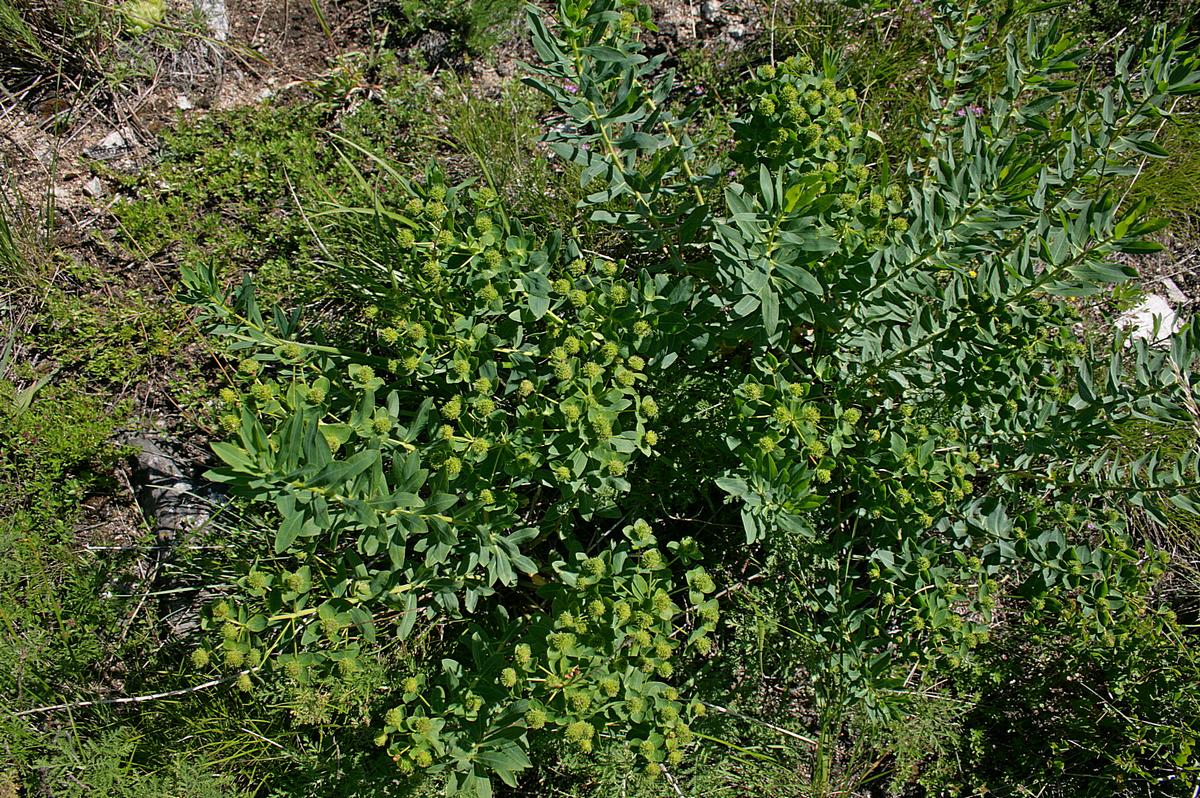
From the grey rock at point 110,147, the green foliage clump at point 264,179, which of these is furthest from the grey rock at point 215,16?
the grey rock at point 110,147

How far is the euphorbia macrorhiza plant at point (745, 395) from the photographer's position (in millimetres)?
2197

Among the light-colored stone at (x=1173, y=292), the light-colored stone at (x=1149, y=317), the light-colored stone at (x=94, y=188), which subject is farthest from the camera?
the light-colored stone at (x=94, y=188)

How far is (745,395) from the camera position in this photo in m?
2.31

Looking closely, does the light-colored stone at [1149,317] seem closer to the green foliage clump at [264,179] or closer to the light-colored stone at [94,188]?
the green foliage clump at [264,179]

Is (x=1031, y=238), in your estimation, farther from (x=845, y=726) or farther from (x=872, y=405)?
(x=845, y=726)

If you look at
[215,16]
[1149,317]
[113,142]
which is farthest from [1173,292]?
[113,142]

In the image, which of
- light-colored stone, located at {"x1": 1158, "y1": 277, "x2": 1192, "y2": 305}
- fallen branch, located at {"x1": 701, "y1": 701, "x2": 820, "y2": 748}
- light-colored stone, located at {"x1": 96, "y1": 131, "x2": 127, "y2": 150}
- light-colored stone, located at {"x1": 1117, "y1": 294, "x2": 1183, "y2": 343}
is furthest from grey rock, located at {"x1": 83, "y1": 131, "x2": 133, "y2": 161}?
light-colored stone, located at {"x1": 1158, "y1": 277, "x2": 1192, "y2": 305}

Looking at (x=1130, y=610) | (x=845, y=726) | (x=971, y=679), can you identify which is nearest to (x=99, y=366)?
(x=845, y=726)

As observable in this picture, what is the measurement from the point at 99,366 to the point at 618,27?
114 inches

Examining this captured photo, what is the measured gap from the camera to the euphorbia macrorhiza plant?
2.20 meters

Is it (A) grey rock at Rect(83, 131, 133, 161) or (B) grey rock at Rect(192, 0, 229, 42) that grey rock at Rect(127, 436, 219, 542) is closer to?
(A) grey rock at Rect(83, 131, 133, 161)

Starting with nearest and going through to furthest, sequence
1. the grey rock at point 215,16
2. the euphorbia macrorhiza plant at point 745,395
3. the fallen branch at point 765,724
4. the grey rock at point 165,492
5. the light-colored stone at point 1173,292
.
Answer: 1. the euphorbia macrorhiza plant at point 745,395
2. the fallen branch at point 765,724
3. the grey rock at point 165,492
4. the light-colored stone at point 1173,292
5. the grey rock at point 215,16

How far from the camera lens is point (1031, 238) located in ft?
7.60

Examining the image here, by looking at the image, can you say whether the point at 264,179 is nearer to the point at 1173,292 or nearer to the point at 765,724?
the point at 765,724
